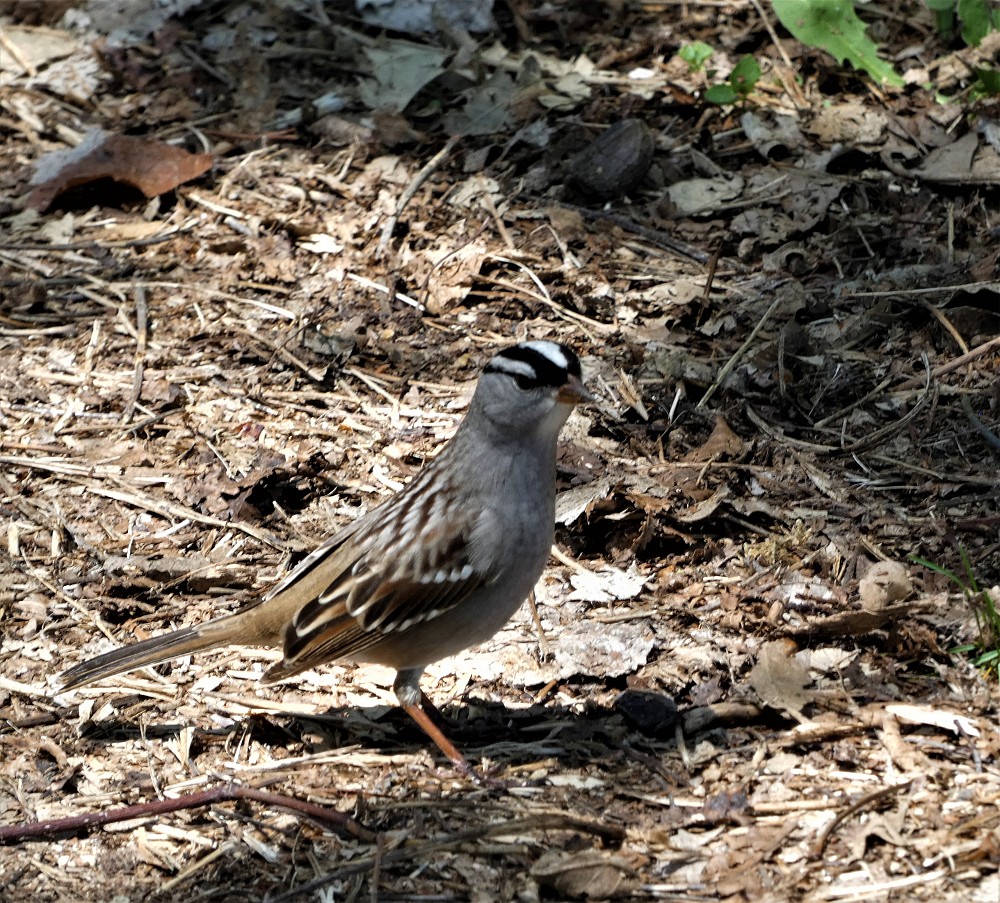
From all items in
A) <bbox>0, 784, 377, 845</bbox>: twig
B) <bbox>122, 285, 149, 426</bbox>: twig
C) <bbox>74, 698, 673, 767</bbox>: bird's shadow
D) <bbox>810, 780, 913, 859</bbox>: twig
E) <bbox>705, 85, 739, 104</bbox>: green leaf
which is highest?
<bbox>705, 85, 739, 104</bbox>: green leaf

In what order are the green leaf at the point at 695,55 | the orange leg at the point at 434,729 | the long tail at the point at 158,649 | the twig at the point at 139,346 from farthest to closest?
the green leaf at the point at 695,55, the twig at the point at 139,346, the long tail at the point at 158,649, the orange leg at the point at 434,729

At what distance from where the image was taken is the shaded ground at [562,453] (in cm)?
384

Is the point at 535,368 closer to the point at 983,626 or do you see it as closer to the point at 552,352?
the point at 552,352

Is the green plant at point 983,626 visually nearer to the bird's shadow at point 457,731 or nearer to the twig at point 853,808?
the twig at point 853,808

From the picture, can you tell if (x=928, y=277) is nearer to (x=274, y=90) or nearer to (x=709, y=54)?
(x=709, y=54)

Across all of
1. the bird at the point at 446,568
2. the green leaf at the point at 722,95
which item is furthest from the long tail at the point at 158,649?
the green leaf at the point at 722,95

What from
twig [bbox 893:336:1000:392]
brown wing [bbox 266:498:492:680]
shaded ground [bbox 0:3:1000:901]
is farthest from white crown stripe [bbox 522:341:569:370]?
twig [bbox 893:336:1000:392]

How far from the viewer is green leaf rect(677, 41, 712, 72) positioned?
7164 mm

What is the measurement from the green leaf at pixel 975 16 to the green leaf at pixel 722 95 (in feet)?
3.80

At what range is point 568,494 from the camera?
5.17m

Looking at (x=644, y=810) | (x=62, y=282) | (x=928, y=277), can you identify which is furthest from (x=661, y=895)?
(x=62, y=282)

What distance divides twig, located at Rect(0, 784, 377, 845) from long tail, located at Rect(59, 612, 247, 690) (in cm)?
51

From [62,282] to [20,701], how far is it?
263cm

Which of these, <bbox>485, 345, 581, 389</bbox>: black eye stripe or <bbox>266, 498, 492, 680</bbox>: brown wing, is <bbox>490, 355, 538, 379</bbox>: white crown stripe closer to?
<bbox>485, 345, 581, 389</bbox>: black eye stripe
